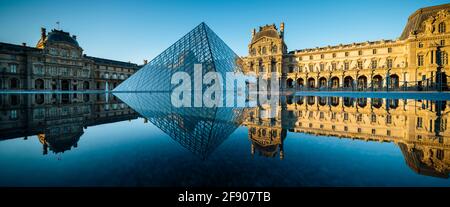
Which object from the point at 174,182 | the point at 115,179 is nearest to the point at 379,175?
the point at 174,182

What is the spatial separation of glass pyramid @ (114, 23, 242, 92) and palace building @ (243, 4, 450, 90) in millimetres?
16943

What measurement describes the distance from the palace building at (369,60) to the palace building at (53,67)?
32.6 m

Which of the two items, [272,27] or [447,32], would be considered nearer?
[447,32]

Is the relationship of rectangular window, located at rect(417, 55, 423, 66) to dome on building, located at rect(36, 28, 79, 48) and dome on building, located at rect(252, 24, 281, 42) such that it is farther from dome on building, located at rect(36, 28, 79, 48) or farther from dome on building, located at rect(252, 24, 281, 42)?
dome on building, located at rect(36, 28, 79, 48)

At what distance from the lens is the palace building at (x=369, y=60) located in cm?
2700

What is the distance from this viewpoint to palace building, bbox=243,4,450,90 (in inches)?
1063

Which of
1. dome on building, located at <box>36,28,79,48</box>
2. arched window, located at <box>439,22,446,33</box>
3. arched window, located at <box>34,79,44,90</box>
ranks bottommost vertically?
arched window, located at <box>34,79,44,90</box>

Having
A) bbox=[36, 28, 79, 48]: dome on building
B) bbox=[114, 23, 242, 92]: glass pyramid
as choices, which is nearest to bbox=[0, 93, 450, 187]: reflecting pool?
bbox=[114, 23, 242, 92]: glass pyramid

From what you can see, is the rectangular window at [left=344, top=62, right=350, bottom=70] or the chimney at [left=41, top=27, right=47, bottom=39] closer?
the rectangular window at [left=344, top=62, right=350, bottom=70]

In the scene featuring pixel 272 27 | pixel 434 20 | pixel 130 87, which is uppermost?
pixel 272 27

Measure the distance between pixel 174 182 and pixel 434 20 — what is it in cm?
4028

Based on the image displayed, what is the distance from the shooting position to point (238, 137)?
3.63 m
